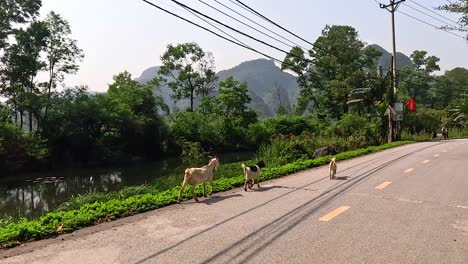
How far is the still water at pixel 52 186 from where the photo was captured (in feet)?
59.4

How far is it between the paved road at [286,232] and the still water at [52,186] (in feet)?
31.1

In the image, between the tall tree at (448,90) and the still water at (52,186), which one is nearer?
the still water at (52,186)

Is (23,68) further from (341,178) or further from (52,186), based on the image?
(341,178)

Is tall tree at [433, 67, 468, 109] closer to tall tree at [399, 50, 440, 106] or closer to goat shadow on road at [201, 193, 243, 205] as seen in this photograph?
tall tree at [399, 50, 440, 106]

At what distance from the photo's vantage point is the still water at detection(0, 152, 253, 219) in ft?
59.4

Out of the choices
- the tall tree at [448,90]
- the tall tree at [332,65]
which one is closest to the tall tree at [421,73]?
the tall tree at [448,90]

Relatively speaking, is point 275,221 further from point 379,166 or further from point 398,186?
point 379,166

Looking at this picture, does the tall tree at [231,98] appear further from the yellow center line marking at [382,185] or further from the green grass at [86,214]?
the yellow center line marking at [382,185]

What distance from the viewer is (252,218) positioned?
27.0 feet

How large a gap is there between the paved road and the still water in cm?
946

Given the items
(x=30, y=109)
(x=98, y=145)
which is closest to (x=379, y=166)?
(x=98, y=145)

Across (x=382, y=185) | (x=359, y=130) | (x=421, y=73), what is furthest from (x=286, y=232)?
(x=421, y=73)

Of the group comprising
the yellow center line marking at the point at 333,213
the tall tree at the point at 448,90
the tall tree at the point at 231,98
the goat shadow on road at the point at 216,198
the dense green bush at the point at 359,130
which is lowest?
the yellow center line marking at the point at 333,213

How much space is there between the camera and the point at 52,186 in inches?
1000
